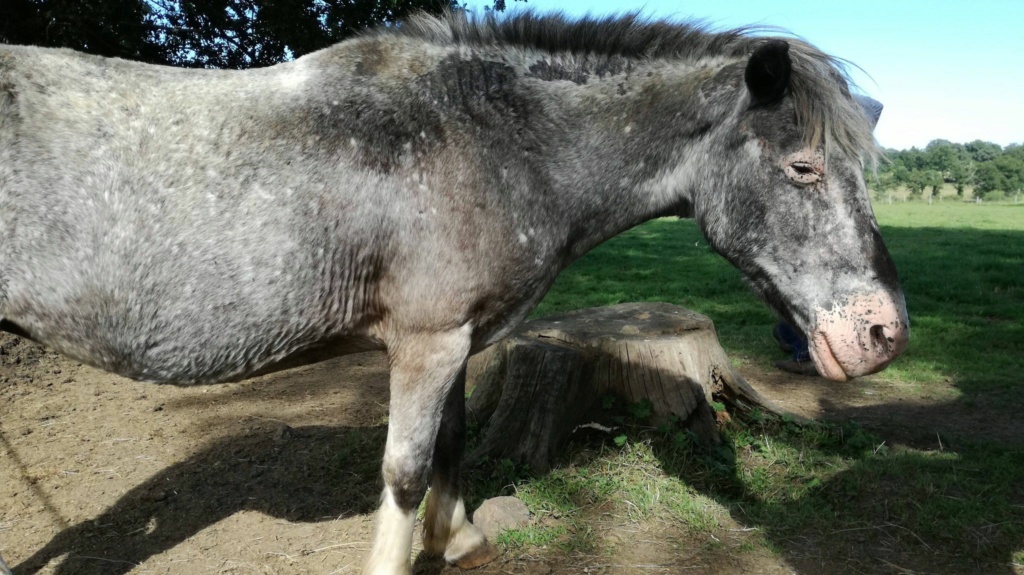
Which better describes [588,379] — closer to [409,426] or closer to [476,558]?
[476,558]

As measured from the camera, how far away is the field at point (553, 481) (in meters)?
3.56

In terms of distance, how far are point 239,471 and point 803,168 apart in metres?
3.89

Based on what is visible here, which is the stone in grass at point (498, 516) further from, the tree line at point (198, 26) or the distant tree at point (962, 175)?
the distant tree at point (962, 175)

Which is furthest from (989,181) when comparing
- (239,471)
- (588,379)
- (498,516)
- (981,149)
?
(239,471)

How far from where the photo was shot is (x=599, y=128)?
291 centimetres

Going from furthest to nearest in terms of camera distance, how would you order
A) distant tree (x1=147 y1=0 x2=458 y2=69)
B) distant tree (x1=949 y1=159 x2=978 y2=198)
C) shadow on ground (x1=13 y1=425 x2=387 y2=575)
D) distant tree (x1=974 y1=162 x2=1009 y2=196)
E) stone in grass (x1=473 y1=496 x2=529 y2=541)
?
distant tree (x1=949 y1=159 x2=978 y2=198) → distant tree (x1=974 y1=162 x2=1009 y2=196) → distant tree (x1=147 y1=0 x2=458 y2=69) → stone in grass (x1=473 y1=496 x2=529 y2=541) → shadow on ground (x1=13 y1=425 x2=387 y2=575)

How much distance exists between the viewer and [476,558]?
3469mm

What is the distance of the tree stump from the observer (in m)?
4.35

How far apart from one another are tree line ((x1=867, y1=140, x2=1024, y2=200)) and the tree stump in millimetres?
49224

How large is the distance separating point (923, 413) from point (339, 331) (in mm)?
5107

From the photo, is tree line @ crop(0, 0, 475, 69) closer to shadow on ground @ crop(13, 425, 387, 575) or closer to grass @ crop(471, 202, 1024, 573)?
shadow on ground @ crop(13, 425, 387, 575)

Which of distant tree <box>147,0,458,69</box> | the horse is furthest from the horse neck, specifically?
distant tree <box>147,0,458,69</box>

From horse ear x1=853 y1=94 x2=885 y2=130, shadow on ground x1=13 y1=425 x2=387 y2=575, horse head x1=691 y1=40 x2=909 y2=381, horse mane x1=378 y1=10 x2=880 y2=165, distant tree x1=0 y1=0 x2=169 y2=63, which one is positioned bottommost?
shadow on ground x1=13 y1=425 x2=387 y2=575

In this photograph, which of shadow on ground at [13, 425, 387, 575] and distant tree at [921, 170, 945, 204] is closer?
shadow on ground at [13, 425, 387, 575]
